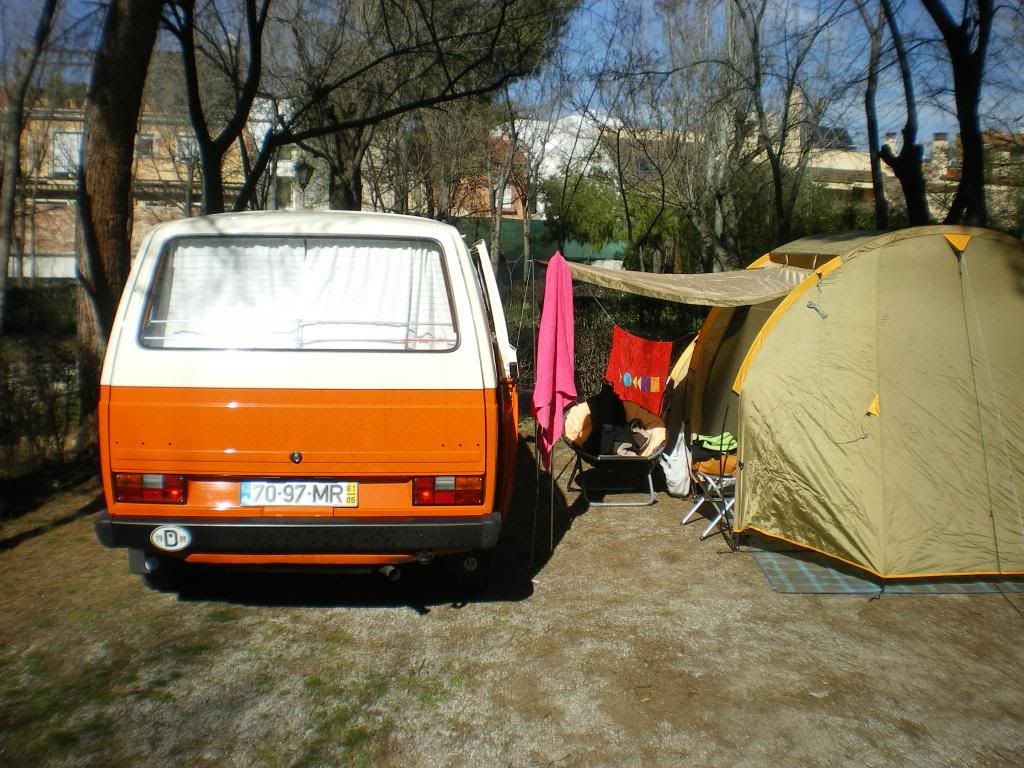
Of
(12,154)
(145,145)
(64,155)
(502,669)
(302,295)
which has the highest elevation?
(145,145)

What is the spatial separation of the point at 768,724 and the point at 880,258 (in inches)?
123

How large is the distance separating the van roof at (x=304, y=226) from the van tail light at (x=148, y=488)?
1.23m

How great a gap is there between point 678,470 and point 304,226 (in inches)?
163

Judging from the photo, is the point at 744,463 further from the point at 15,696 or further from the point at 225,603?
the point at 15,696

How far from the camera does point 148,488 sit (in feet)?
13.5

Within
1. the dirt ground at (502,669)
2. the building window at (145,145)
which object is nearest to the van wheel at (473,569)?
the dirt ground at (502,669)

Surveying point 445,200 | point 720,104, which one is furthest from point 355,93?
point 445,200

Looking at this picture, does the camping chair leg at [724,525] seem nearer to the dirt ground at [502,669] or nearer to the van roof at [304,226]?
the dirt ground at [502,669]

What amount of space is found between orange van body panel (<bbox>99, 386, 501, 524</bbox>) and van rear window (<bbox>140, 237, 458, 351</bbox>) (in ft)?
1.00

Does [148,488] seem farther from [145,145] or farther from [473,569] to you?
[145,145]

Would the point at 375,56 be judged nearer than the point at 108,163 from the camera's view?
No

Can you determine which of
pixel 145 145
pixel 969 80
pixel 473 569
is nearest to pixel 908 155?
pixel 969 80

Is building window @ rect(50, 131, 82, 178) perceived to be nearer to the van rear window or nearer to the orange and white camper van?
the van rear window

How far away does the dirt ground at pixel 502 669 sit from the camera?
347cm
